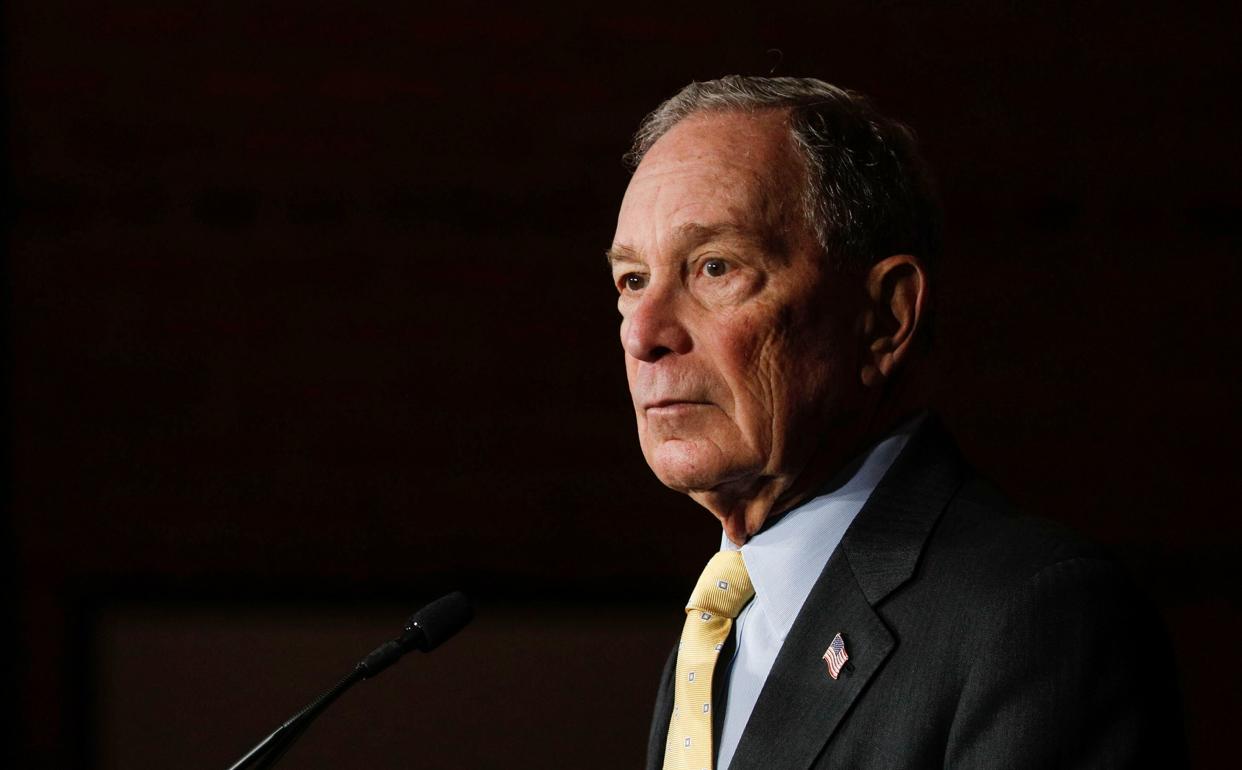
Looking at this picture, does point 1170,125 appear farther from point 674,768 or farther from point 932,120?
point 674,768

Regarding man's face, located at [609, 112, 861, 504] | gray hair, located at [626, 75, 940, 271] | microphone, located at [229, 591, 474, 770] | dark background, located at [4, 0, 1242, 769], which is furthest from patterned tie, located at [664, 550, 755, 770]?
dark background, located at [4, 0, 1242, 769]

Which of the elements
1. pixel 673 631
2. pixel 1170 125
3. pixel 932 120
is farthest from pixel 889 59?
pixel 673 631

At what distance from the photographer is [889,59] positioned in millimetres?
2301

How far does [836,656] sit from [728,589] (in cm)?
20

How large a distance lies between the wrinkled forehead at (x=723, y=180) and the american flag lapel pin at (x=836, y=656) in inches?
14.2

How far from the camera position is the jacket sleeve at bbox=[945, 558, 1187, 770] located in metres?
0.94

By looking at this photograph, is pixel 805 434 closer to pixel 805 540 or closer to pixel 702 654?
pixel 805 540

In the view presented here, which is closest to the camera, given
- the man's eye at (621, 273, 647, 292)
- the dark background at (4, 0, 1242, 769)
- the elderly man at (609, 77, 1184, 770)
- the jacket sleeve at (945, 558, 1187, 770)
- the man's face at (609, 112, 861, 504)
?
the jacket sleeve at (945, 558, 1187, 770)

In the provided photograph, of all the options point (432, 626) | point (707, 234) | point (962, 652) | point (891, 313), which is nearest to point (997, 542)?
point (962, 652)

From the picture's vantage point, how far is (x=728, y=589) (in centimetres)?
126

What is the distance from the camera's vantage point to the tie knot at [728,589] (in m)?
1.26

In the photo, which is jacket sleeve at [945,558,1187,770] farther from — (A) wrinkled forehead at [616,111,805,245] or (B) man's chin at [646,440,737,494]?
(A) wrinkled forehead at [616,111,805,245]

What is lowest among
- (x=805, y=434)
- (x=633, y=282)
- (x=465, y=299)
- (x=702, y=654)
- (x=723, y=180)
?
(x=702, y=654)

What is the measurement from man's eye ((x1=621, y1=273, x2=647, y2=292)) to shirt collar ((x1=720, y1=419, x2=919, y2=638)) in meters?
0.26
